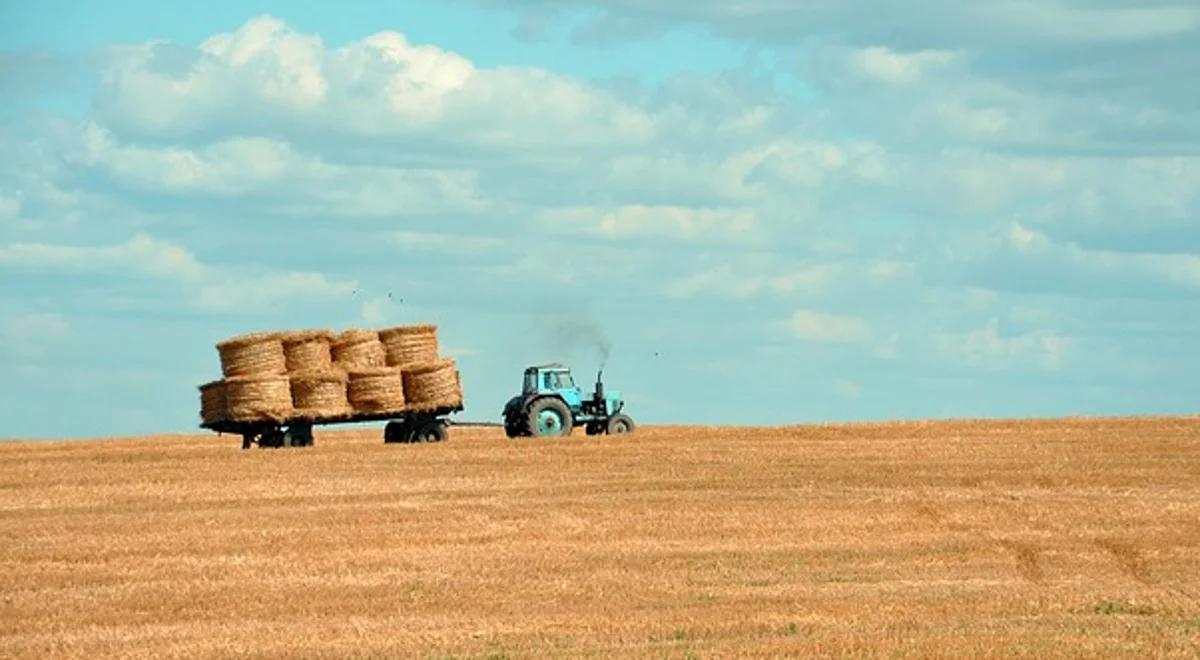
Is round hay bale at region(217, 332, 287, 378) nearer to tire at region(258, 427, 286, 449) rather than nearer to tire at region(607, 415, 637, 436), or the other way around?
tire at region(258, 427, 286, 449)

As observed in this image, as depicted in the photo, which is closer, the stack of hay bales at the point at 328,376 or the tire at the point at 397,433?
the stack of hay bales at the point at 328,376

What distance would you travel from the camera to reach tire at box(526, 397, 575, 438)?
39.2 meters

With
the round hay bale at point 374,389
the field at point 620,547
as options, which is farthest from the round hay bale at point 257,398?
the field at point 620,547

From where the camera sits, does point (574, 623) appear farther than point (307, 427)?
No

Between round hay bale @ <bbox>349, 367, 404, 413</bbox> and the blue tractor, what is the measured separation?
296 cm

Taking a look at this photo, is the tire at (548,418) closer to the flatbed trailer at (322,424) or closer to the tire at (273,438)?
the flatbed trailer at (322,424)

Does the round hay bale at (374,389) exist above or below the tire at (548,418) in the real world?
above

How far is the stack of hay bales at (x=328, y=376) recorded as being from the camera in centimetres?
3650

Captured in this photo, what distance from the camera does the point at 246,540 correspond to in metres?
24.2

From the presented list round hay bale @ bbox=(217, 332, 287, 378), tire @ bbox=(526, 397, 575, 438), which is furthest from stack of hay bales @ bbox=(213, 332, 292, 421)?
tire @ bbox=(526, 397, 575, 438)

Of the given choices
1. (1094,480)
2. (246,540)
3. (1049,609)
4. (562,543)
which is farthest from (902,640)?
(1094,480)

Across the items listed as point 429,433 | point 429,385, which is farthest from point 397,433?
point 429,385

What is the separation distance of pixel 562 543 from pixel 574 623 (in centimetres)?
618

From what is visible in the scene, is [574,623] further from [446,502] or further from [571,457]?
[571,457]
